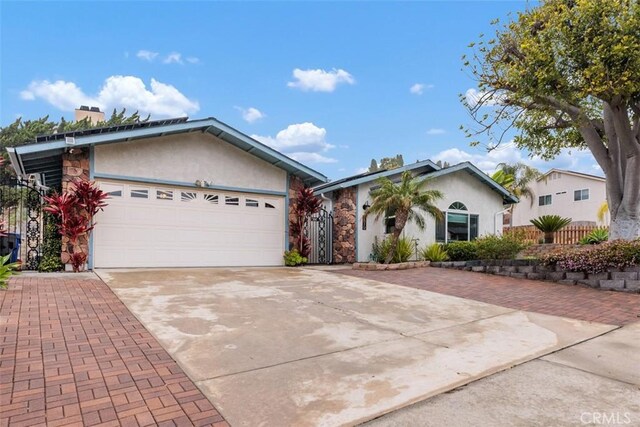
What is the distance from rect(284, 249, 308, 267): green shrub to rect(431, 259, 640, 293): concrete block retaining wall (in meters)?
4.29

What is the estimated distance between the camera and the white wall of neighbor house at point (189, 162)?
1009 cm

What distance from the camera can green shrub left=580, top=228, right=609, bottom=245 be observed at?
15.3 metres

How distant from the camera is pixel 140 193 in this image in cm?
1041

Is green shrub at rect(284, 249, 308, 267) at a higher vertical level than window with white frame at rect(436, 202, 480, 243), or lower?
lower

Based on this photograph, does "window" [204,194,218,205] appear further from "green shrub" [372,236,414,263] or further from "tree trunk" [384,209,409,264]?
"green shrub" [372,236,414,263]

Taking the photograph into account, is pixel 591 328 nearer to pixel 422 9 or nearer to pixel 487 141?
pixel 487 141

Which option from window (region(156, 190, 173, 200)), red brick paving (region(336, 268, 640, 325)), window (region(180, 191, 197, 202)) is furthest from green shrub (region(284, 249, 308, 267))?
window (region(156, 190, 173, 200))

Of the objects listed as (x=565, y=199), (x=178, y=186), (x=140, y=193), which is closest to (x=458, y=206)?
(x=178, y=186)

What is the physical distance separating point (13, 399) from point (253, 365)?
1.81m

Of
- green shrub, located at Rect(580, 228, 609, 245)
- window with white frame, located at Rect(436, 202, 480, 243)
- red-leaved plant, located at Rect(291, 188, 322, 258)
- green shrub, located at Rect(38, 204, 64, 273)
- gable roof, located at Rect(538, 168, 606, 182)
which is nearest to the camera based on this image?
green shrub, located at Rect(38, 204, 64, 273)

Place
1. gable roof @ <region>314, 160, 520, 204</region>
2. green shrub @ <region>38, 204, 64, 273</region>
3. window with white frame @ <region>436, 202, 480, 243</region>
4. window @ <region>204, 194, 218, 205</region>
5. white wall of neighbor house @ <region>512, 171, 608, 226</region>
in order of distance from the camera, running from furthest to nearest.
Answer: white wall of neighbor house @ <region>512, 171, 608, 226</region>
window with white frame @ <region>436, 202, 480, 243</region>
gable roof @ <region>314, 160, 520, 204</region>
window @ <region>204, 194, 218, 205</region>
green shrub @ <region>38, 204, 64, 273</region>

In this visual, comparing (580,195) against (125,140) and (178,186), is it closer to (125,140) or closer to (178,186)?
(178,186)

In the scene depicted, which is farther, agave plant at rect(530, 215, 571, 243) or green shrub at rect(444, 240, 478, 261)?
agave plant at rect(530, 215, 571, 243)

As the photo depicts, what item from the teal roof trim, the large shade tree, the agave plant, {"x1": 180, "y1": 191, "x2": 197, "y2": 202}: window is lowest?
the agave plant
